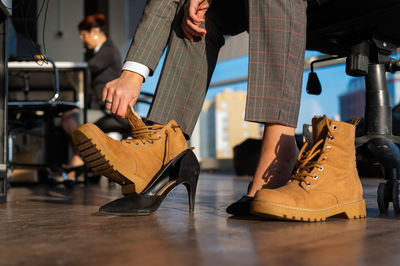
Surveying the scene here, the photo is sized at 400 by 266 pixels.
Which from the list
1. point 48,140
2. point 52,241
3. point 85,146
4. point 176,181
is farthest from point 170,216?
point 48,140

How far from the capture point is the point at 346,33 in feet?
3.92

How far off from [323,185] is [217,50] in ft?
1.56

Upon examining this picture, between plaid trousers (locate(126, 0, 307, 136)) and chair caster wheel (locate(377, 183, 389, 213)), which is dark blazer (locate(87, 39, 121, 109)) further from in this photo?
chair caster wheel (locate(377, 183, 389, 213))

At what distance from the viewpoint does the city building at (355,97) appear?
3.61m

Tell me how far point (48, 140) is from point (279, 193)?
2907 mm

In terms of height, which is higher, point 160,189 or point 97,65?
point 97,65

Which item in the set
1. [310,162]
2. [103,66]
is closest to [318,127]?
[310,162]

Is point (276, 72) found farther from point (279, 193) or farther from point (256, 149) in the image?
point (256, 149)

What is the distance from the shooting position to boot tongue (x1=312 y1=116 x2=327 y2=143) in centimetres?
86

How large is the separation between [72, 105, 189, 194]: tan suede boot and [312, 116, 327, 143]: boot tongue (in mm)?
300

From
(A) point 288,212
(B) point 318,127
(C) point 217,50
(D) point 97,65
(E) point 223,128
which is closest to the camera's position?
→ (A) point 288,212

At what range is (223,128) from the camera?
199 inches

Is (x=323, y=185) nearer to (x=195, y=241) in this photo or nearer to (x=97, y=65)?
(x=195, y=241)

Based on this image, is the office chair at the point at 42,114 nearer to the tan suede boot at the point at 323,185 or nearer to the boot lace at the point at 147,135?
the boot lace at the point at 147,135
